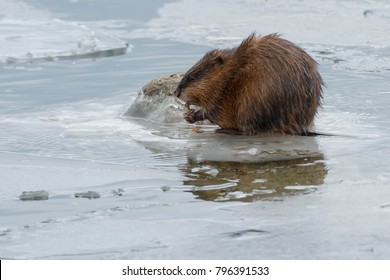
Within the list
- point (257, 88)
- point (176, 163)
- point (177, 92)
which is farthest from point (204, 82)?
point (176, 163)

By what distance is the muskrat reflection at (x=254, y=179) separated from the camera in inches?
216

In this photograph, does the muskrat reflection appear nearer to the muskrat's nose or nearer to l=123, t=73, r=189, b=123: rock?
the muskrat's nose

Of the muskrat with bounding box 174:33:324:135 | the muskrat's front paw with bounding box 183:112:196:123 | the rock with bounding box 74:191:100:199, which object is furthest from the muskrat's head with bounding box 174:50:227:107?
the rock with bounding box 74:191:100:199

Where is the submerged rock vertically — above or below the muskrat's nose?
below

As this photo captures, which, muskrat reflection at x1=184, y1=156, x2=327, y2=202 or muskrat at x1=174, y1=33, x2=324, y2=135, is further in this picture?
muskrat at x1=174, y1=33, x2=324, y2=135

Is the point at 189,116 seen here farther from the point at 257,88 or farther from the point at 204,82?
the point at 257,88

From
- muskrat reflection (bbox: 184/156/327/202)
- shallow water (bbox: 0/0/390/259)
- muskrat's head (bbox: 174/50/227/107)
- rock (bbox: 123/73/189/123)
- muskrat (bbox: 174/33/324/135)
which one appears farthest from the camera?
rock (bbox: 123/73/189/123)

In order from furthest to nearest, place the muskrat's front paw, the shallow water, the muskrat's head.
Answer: the muskrat's front paw
the muskrat's head
the shallow water

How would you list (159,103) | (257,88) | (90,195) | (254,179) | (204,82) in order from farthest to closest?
(159,103) → (204,82) → (257,88) → (254,179) → (90,195)

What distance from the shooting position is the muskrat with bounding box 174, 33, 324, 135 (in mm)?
7012

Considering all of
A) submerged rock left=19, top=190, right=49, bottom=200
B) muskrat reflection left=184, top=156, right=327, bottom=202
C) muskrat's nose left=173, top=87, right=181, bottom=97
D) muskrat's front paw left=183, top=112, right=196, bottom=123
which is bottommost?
submerged rock left=19, top=190, right=49, bottom=200

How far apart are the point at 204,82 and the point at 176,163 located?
1.08 meters

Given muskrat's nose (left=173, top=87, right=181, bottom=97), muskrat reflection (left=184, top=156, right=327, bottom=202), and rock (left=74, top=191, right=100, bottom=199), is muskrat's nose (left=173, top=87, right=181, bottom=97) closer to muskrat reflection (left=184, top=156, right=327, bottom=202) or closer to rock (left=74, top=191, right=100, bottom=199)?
muskrat reflection (left=184, top=156, right=327, bottom=202)

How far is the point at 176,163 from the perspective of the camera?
6.39 m
